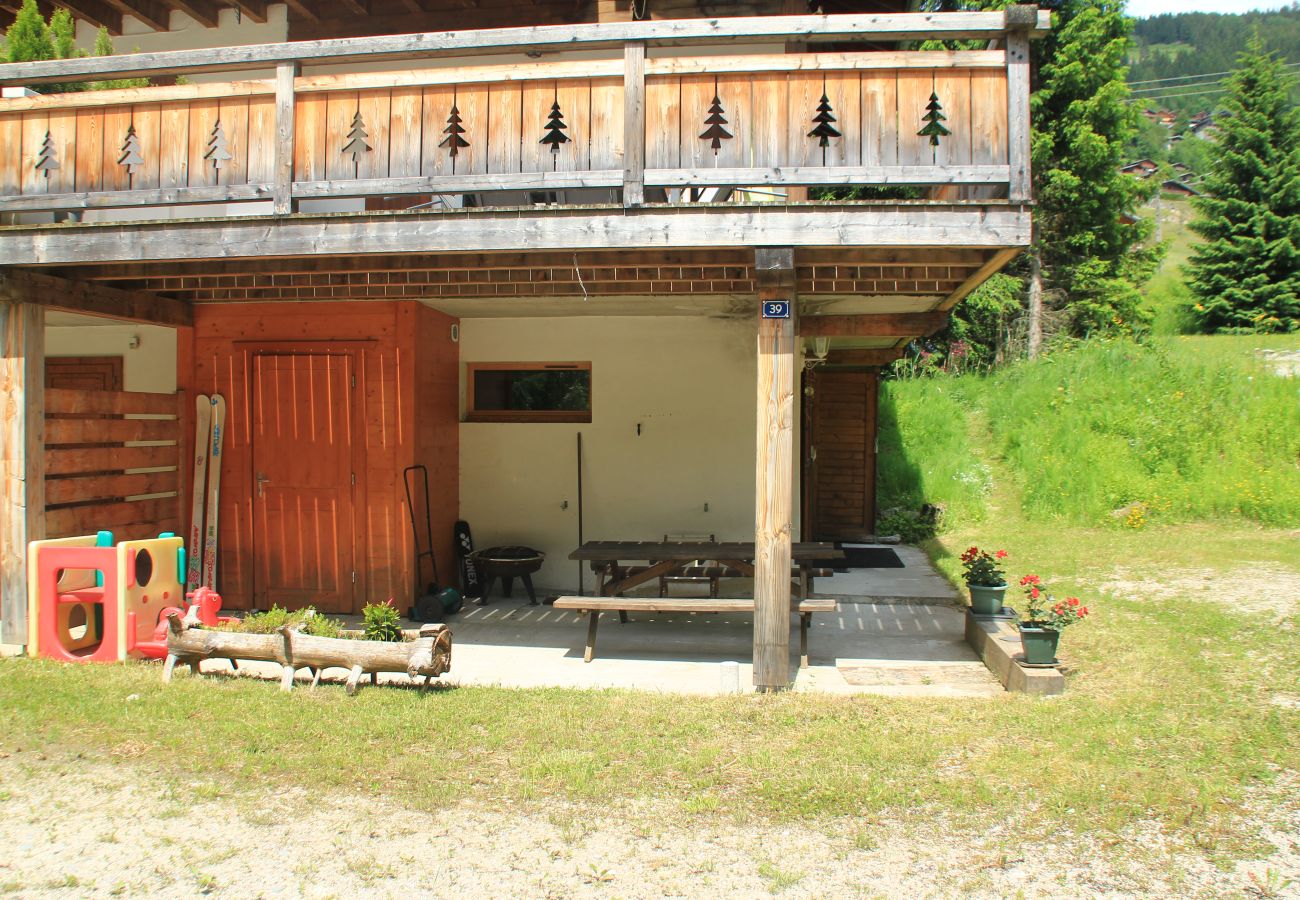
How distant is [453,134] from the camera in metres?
5.42

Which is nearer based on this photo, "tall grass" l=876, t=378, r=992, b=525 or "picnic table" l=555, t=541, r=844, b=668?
"picnic table" l=555, t=541, r=844, b=668

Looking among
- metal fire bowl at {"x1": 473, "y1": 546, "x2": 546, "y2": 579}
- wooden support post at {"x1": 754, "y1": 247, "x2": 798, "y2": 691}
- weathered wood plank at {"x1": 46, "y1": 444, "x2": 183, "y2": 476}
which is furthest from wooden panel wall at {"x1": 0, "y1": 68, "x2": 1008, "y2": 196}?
metal fire bowl at {"x1": 473, "y1": 546, "x2": 546, "y2": 579}

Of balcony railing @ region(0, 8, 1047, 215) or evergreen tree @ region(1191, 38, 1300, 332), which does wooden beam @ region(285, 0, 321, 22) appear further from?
evergreen tree @ region(1191, 38, 1300, 332)

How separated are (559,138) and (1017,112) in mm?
2621

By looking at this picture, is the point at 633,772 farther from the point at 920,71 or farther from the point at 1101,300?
the point at 1101,300

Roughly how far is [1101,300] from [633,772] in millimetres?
18615

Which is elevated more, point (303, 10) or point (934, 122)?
point (303, 10)

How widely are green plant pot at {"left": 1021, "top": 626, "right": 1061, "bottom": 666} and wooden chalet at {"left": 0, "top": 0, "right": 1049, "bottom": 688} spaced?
1.50 m

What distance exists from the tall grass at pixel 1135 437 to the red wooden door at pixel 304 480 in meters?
8.83

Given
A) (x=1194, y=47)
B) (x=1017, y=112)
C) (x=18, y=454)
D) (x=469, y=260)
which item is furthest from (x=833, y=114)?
(x=1194, y=47)

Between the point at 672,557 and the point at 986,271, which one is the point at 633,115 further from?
the point at 672,557

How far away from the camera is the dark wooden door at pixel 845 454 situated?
1277cm

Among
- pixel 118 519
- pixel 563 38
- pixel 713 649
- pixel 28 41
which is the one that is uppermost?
pixel 28 41

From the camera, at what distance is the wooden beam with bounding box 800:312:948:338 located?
757 centimetres
